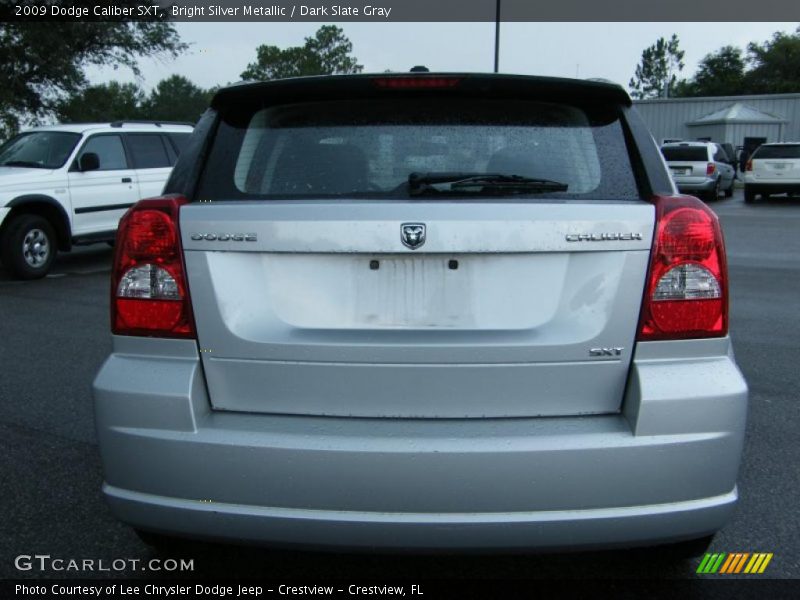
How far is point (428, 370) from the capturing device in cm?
225

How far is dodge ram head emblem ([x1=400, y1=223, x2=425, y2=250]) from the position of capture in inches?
87.4

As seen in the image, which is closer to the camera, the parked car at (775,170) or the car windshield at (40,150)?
the car windshield at (40,150)

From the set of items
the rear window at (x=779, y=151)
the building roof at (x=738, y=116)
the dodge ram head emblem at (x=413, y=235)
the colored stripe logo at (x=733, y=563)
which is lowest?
the rear window at (x=779, y=151)

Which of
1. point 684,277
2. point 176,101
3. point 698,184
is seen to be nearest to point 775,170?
point 698,184

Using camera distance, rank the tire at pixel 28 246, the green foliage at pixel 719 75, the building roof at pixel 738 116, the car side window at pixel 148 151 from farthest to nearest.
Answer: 1. the green foliage at pixel 719 75
2. the building roof at pixel 738 116
3. the car side window at pixel 148 151
4. the tire at pixel 28 246

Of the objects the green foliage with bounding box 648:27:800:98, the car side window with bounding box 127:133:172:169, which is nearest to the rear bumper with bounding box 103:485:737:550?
the car side window with bounding box 127:133:172:169

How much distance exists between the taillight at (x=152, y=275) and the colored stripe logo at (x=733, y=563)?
1.93 meters

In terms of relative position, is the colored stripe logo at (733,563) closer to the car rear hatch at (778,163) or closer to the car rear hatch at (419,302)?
the car rear hatch at (419,302)

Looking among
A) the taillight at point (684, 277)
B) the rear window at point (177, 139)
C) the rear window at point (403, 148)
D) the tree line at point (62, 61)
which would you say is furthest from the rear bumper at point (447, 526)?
the tree line at point (62, 61)

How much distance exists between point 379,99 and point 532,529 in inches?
53.6

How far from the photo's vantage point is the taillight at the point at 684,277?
230cm

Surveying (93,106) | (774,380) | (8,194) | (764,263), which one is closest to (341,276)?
(774,380)

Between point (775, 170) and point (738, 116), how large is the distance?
1909 centimetres

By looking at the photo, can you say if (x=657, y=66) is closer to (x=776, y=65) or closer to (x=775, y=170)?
(x=776, y=65)
